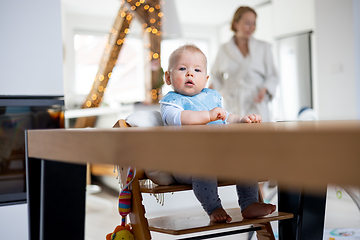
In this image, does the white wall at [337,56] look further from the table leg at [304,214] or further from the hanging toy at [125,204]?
the hanging toy at [125,204]

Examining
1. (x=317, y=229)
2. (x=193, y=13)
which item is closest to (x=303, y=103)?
(x=193, y=13)

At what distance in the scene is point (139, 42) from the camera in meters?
6.68

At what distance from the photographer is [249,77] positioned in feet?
8.66

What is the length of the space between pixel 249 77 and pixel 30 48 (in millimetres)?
1583

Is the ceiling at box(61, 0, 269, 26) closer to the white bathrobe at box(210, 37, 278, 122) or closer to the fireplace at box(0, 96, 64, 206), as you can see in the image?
the white bathrobe at box(210, 37, 278, 122)

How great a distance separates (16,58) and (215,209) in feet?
3.19

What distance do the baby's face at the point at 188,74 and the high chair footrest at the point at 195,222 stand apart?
15.2 inches

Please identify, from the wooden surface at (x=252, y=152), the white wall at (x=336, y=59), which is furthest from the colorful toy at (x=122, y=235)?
the white wall at (x=336, y=59)

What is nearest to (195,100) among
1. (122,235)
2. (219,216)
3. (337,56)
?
(219,216)

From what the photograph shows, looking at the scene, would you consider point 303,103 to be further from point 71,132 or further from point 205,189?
point 71,132

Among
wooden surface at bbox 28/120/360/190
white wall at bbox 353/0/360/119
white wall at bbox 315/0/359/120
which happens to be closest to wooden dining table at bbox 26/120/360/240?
wooden surface at bbox 28/120/360/190

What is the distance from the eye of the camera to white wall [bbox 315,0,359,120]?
130 inches

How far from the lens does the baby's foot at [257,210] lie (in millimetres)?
1079

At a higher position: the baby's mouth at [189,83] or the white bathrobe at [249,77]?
the white bathrobe at [249,77]
